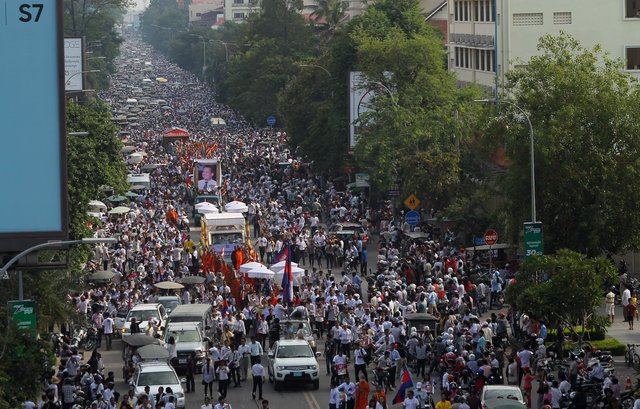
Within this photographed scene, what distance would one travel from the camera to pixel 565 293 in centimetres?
3803

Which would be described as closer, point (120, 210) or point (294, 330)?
point (294, 330)

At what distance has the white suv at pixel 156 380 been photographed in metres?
35.5

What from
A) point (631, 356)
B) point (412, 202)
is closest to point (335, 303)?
point (631, 356)

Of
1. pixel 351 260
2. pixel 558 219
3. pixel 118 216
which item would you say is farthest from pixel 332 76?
pixel 558 219

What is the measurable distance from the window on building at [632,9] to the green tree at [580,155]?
24.0 metres

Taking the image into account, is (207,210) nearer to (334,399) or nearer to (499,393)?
(334,399)

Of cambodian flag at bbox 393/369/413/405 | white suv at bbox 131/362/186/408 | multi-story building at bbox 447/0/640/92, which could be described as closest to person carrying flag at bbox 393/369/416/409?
cambodian flag at bbox 393/369/413/405

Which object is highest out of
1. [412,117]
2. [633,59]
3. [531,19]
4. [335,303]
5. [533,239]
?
[531,19]

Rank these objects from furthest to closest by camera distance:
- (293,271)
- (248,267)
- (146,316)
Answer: (248,267)
(293,271)
(146,316)

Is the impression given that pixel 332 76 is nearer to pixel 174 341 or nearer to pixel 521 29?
pixel 521 29

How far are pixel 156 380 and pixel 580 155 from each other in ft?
58.2

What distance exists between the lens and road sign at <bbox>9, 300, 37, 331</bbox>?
32250mm

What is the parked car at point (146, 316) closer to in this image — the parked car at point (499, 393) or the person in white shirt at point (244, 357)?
the person in white shirt at point (244, 357)

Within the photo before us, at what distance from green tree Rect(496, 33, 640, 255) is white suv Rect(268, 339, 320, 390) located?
498 inches
